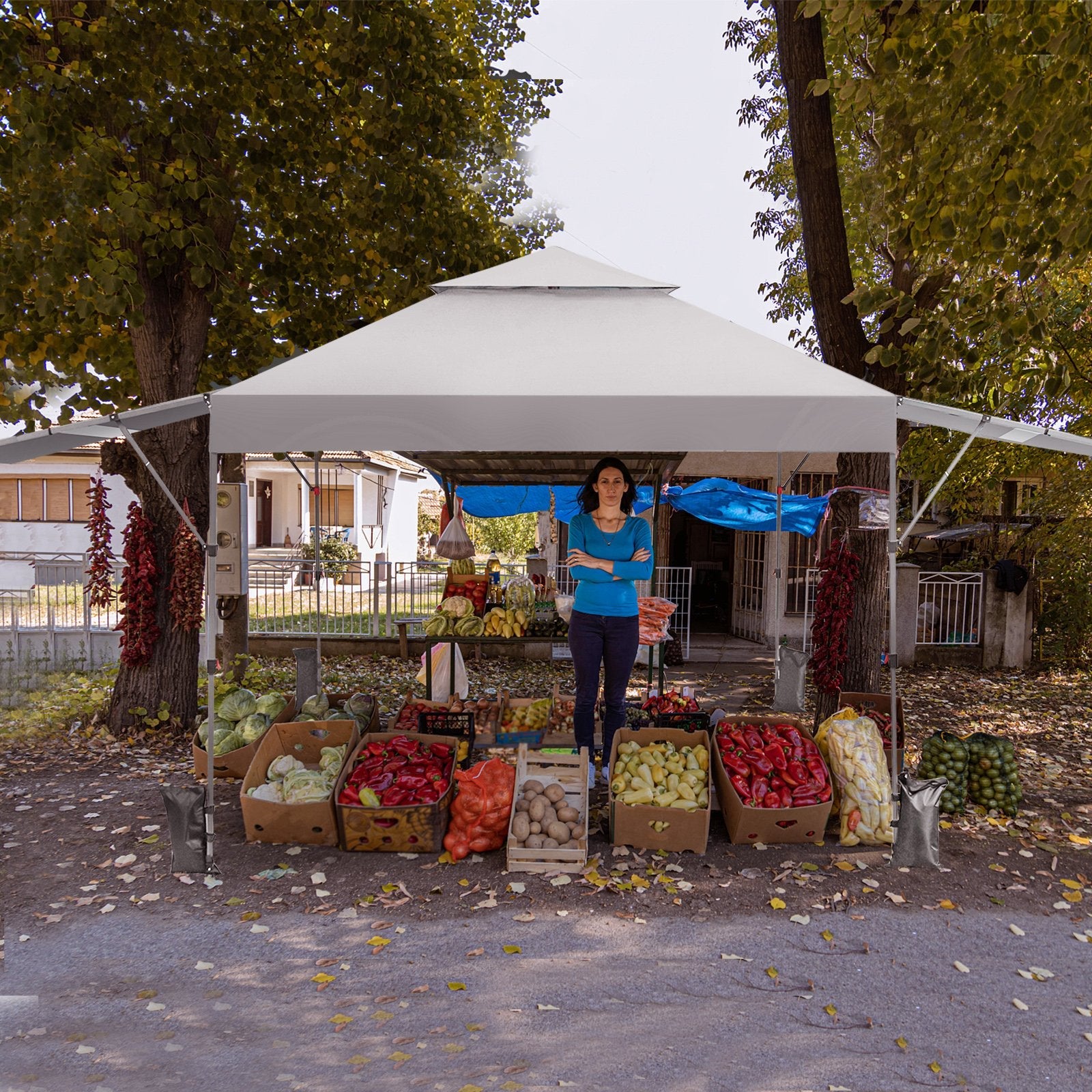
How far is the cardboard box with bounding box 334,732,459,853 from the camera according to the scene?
15.3 feet

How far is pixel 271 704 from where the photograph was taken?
6.33 m

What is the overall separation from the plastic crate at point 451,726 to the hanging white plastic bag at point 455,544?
1.97 m

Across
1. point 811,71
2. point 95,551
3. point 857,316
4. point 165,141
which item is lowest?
point 95,551

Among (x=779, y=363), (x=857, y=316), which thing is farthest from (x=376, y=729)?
(x=857, y=316)

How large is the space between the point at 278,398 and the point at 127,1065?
9.46 feet

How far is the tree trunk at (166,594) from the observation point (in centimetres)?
708

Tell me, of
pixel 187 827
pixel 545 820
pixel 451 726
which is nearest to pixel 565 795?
pixel 545 820

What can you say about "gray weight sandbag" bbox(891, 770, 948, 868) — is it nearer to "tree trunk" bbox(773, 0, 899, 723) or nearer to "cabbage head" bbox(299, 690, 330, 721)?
"tree trunk" bbox(773, 0, 899, 723)

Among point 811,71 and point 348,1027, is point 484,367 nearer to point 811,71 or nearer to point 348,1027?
point 348,1027

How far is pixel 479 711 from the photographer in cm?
645

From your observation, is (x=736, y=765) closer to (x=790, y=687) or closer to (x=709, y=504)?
(x=790, y=687)

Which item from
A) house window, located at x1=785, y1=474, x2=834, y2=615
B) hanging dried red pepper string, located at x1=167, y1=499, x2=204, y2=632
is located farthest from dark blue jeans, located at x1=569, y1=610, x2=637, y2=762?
house window, located at x1=785, y1=474, x2=834, y2=615

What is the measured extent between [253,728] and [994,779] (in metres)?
5.05

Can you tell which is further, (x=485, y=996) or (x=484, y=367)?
(x=484, y=367)
